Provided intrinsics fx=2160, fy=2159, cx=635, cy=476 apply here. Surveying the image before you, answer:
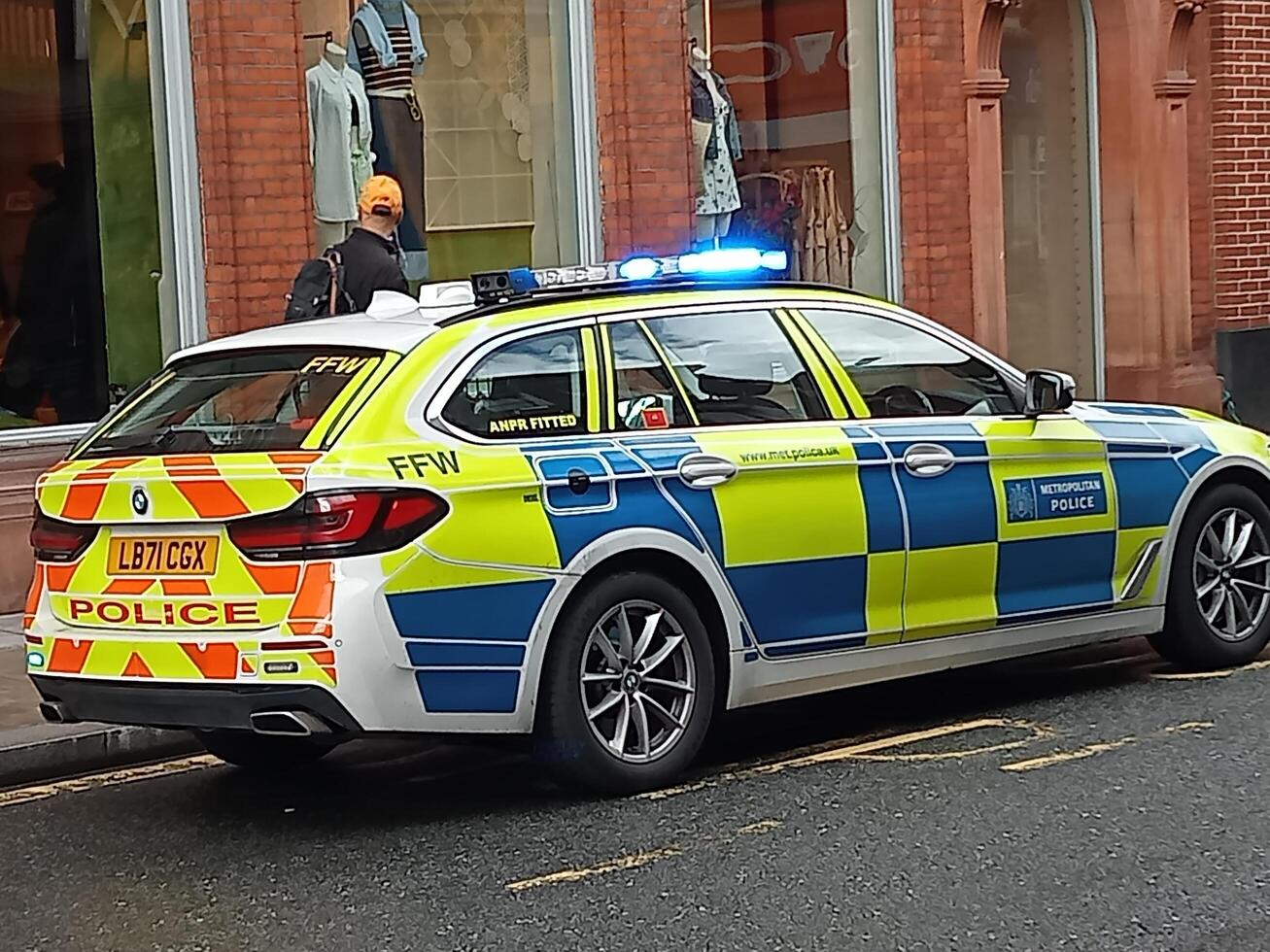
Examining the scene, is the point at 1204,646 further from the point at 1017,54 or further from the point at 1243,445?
the point at 1017,54

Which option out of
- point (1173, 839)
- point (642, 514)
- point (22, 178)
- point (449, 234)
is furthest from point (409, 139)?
point (1173, 839)

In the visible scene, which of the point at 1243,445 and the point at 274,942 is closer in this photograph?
the point at 274,942

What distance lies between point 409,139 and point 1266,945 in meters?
9.06

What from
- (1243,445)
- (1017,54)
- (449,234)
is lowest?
(1243,445)

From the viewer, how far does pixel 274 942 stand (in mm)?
5566

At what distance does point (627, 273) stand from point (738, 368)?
517 mm

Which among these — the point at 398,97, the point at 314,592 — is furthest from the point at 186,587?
the point at 398,97

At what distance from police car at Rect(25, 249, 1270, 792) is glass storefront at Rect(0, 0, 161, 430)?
463cm

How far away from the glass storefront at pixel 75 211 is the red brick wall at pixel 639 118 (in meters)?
3.09

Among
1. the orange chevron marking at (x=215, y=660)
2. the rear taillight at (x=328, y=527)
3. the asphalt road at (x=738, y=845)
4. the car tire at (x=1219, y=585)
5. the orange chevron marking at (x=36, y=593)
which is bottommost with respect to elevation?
the asphalt road at (x=738, y=845)

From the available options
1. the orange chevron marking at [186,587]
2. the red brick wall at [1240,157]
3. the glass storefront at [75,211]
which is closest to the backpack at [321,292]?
the glass storefront at [75,211]

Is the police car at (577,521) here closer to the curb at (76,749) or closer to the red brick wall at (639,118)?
the curb at (76,749)

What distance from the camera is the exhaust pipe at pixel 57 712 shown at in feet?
22.4

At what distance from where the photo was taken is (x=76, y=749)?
8062 millimetres
